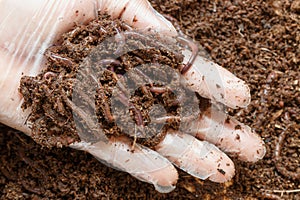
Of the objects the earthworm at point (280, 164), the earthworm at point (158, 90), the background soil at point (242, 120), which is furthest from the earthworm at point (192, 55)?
the earthworm at point (280, 164)

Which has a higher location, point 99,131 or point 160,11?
point 160,11

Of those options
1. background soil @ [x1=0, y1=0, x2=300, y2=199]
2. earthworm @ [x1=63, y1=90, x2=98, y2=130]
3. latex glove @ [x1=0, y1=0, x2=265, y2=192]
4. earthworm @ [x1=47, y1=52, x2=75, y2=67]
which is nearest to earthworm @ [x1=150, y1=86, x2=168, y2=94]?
latex glove @ [x1=0, y1=0, x2=265, y2=192]

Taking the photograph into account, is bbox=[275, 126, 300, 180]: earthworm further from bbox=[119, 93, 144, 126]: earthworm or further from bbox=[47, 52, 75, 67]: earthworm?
bbox=[47, 52, 75, 67]: earthworm

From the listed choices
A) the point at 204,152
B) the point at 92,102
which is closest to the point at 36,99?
the point at 92,102

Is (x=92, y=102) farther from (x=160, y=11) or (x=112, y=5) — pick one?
(x=160, y=11)

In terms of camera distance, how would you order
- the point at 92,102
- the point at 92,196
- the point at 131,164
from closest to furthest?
the point at 92,102
the point at 131,164
the point at 92,196

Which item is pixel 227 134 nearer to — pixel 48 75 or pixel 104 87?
pixel 104 87

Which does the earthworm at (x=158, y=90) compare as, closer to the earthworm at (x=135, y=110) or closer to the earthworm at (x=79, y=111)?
the earthworm at (x=135, y=110)

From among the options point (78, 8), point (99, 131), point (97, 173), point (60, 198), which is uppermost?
point (78, 8)
